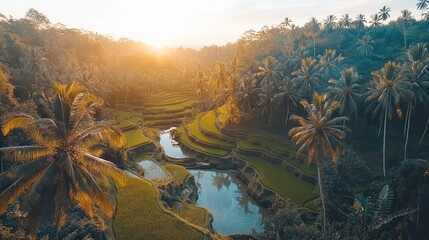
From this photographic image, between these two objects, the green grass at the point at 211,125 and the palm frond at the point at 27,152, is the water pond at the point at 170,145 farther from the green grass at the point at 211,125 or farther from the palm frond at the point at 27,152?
the palm frond at the point at 27,152

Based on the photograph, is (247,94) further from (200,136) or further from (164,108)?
(164,108)

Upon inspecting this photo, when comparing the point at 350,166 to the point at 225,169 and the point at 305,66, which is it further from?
the point at 305,66

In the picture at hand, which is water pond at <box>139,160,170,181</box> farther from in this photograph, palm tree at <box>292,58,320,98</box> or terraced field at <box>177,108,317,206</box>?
palm tree at <box>292,58,320,98</box>

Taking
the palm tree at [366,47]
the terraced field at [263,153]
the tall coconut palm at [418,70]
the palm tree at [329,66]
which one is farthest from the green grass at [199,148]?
the palm tree at [366,47]

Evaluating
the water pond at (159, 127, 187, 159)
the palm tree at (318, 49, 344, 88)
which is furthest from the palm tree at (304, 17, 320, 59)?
the water pond at (159, 127, 187, 159)

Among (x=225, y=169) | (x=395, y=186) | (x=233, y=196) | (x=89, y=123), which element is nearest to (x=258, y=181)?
(x=233, y=196)

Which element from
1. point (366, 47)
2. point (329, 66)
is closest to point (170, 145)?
point (329, 66)
